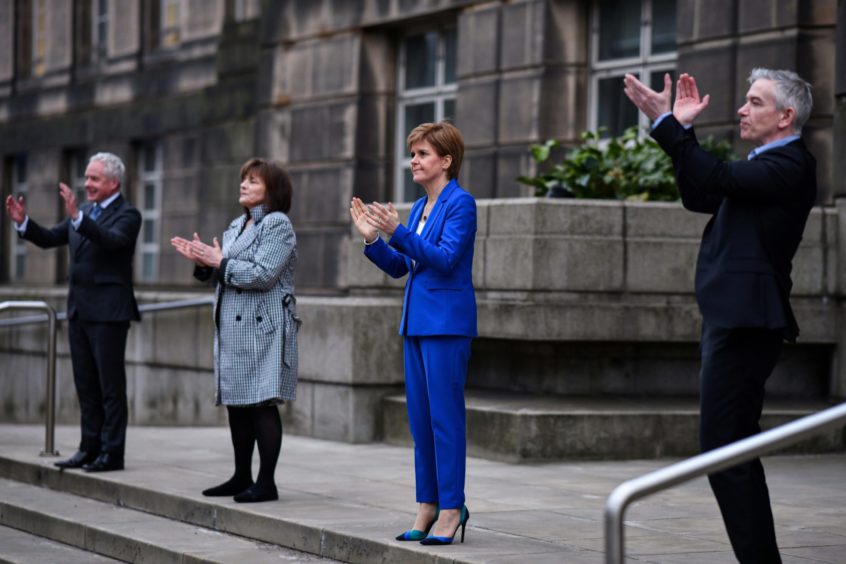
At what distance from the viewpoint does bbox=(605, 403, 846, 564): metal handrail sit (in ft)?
13.2

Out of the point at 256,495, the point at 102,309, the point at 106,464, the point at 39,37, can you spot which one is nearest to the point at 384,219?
the point at 256,495

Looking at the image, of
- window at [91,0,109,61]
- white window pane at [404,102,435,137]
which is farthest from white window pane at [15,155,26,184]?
white window pane at [404,102,435,137]

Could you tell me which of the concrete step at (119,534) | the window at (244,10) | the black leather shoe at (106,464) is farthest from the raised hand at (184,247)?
the window at (244,10)

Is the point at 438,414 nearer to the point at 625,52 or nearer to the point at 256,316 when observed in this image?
the point at 256,316

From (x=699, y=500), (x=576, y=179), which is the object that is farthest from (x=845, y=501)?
(x=576, y=179)

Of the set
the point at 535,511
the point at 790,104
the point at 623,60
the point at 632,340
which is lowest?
the point at 535,511

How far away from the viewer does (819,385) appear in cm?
1115

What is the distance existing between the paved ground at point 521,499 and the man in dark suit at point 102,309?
1.00ft

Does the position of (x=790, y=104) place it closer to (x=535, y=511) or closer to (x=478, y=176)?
(x=535, y=511)

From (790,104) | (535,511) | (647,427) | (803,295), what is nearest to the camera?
(790,104)

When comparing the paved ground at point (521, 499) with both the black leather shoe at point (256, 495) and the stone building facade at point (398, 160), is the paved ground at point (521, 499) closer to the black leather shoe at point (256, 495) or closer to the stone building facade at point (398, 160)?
the black leather shoe at point (256, 495)

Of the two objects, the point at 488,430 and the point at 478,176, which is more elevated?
the point at 478,176

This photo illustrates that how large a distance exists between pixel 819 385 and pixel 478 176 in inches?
193

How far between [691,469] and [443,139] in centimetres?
290
